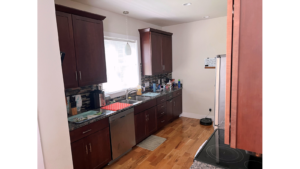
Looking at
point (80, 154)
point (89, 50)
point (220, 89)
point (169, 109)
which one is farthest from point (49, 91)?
point (169, 109)

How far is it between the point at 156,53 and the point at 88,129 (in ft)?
8.18

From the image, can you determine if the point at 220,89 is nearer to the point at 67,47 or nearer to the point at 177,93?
the point at 67,47

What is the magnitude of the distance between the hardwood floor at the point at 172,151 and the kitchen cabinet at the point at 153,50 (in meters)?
1.51

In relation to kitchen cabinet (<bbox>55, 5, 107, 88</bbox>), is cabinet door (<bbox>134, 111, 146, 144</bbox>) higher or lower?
lower

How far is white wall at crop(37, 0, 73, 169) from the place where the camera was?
127cm

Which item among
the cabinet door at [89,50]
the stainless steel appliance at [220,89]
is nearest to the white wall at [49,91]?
the cabinet door at [89,50]

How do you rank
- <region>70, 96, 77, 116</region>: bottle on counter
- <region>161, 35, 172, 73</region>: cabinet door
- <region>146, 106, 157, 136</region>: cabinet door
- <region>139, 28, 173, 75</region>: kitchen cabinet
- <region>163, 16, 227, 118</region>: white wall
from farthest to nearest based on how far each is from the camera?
<region>161, 35, 172, 73</region>: cabinet door < <region>163, 16, 227, 118</region>: white wall < <region>139, 28, 173, 75</region>: kitchen cabinet < <region>146, 106, 157, 136</region>: cabinet door < <region>70, 96, 77, 116</region>: bottle on counter

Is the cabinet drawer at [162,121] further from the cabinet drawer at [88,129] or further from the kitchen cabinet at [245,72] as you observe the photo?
the kitchen cabinet at [245,72]

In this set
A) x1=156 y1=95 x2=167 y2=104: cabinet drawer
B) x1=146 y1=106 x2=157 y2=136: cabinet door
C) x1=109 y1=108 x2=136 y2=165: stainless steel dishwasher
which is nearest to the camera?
x1=109 y1=108 x2=136 y2=165: stainless steel dishwasher

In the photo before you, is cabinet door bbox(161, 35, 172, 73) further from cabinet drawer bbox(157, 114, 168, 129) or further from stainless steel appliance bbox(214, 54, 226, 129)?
stainless steel appliance bbox(214, 54, 226, 129)

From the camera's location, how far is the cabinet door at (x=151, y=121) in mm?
3416

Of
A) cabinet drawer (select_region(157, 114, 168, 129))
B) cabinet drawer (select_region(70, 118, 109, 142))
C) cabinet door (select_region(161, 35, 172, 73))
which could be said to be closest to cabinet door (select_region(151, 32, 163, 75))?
cabinet door (select_region(161, 35, 172, 73))
